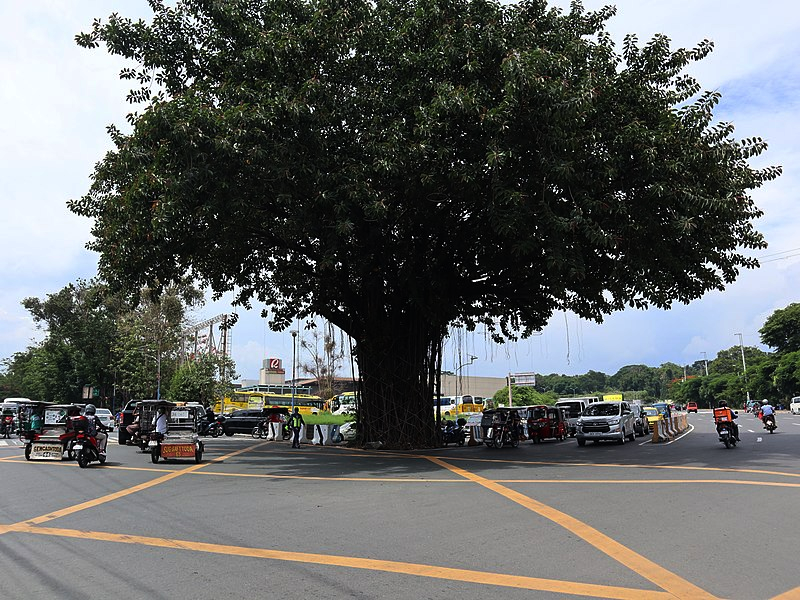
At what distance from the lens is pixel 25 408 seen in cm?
3167

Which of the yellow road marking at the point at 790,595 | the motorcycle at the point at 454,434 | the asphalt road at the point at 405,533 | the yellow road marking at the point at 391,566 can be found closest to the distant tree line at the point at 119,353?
the motorcycle at the point at 454,434

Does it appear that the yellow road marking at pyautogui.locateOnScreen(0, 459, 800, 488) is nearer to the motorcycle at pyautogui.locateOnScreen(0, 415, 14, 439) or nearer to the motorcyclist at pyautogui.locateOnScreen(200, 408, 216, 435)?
the motorcyclist at pyautogui.locateOnScreen(200, 408, 216, 435)

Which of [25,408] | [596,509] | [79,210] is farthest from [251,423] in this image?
[596,509]

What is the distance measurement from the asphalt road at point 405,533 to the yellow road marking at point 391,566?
28 mm

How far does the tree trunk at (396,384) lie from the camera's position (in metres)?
23.3

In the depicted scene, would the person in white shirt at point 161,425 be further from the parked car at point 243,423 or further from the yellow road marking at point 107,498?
the parked car at point 243,423

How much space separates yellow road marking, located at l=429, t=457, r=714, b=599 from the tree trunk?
11.8m

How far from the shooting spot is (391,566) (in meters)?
6.68

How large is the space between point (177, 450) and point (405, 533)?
11434 millimetres

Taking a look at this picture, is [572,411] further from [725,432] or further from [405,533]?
[405,533]

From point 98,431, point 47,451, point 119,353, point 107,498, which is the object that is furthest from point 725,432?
point 119,353

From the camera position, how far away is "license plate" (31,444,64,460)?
18469 mm

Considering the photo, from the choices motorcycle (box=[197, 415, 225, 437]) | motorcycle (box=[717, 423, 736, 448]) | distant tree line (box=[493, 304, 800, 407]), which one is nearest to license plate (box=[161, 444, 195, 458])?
motorcycle (box=[717, 423, 736, 448])

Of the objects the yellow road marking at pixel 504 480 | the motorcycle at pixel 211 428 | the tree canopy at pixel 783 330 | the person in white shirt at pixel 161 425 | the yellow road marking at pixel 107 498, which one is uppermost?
the tree canopy at pixel 783 330
